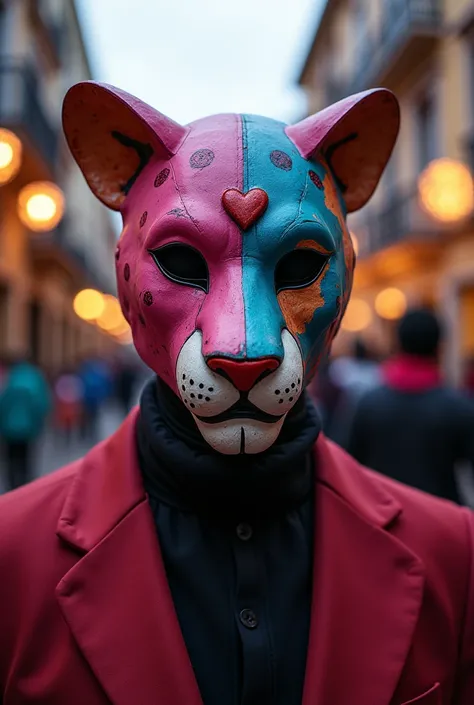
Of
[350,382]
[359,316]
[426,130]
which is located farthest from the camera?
[359,316]

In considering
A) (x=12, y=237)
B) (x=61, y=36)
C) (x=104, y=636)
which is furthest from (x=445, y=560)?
(x=61, y=36)

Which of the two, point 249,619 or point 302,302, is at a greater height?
point 302,302

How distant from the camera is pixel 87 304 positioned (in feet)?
49.6

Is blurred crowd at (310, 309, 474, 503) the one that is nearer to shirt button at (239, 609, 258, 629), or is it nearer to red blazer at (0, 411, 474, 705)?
red blazer at (0, 411, 474, 705)

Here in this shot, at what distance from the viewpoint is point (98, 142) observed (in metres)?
1.48

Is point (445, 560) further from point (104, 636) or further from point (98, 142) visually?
point (98, 142)

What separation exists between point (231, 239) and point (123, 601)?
71 cm

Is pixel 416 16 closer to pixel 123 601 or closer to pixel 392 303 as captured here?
pixel 392 303

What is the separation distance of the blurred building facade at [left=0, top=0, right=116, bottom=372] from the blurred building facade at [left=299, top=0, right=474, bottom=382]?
6764mm

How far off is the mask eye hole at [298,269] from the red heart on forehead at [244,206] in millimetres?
102

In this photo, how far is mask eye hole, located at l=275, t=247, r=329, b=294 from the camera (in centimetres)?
127

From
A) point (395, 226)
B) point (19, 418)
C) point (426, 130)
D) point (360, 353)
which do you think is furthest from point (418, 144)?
point (19, 418)

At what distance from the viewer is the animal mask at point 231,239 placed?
3.79 ft

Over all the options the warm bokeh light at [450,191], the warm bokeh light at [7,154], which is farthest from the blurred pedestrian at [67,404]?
the warm bokeh light at [450,191]
